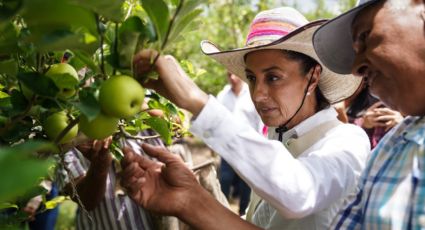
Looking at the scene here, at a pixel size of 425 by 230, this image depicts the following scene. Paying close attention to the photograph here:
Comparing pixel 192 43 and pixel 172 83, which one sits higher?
pixel 172 83

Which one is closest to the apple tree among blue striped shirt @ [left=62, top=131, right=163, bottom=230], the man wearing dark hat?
the man wearing dark hat

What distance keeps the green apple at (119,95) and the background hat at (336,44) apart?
1.87ft

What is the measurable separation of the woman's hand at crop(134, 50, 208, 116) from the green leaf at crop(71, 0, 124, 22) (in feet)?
0.30

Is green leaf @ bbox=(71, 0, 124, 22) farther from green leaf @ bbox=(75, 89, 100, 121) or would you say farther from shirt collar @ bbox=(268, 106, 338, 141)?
shirt collar @ bbox=(268, 106, 338, 141)

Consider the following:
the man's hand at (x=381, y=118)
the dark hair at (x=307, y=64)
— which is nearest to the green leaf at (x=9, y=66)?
the dark hair at (x=307, y=64)

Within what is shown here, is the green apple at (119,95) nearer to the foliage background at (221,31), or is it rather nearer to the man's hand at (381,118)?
the man's hand at (381,118)

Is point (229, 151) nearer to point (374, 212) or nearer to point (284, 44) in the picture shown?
point (374, 212)

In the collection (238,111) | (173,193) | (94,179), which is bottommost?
(238,111)

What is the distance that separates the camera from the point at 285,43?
→ 1.39 m

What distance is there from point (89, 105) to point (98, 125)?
0.05 metres

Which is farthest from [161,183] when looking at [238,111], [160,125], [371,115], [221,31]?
[221,31]

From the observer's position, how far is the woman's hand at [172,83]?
0.84 metres

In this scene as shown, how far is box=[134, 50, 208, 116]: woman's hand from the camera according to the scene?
0.84m

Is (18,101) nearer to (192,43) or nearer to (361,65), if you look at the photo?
(361,65)
